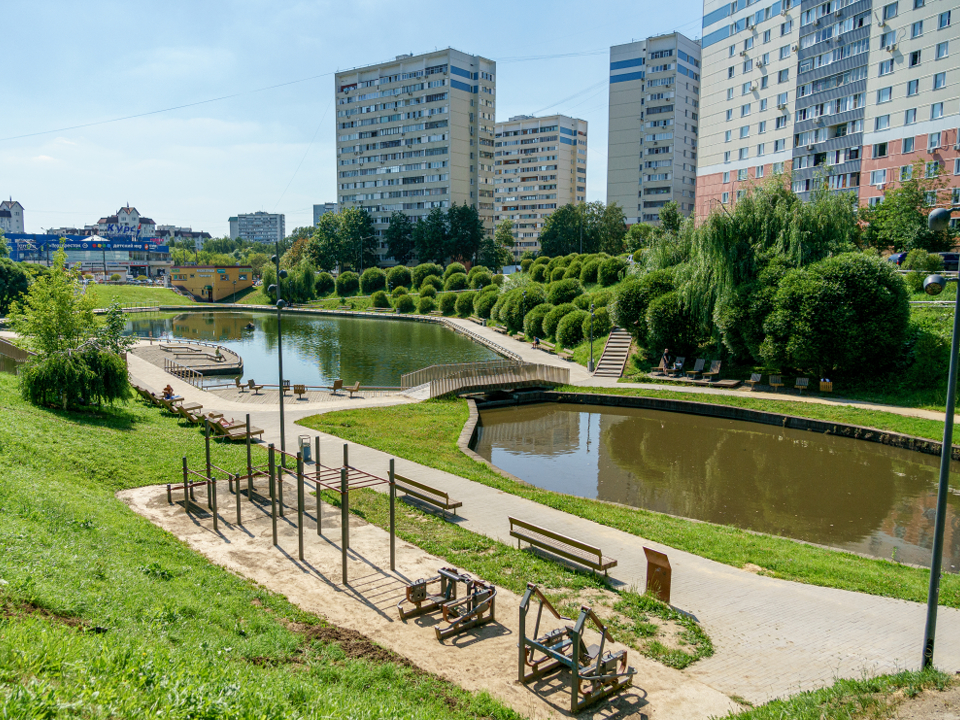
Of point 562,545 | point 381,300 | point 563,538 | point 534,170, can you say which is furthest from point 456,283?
point 534,170

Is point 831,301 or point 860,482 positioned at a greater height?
point 831,301

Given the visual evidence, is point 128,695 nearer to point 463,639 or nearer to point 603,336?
point 463,639

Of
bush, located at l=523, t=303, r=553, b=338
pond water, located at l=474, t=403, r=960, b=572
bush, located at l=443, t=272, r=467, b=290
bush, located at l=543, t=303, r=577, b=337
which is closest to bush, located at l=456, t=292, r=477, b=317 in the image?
bush, located at l=443, t=272, r=467, b=290

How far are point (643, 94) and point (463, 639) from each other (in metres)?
103

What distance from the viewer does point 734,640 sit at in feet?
28.1

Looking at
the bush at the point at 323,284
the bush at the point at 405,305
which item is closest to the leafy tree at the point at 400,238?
the bush at the point at 323,284

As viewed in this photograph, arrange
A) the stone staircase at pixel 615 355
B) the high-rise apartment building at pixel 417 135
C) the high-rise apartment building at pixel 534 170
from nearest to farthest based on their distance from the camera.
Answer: the stone staircase at pixel 615 355
the high-rise apartment building at pixel 417 135
the high-rise apartment building at pixel 534 170

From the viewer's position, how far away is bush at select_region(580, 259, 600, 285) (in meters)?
52.2

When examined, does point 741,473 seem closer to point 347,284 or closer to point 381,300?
point 381,300

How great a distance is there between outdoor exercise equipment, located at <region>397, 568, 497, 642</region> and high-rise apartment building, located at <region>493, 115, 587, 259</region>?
125758 millimetres

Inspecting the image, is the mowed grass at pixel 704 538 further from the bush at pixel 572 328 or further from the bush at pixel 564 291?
the bush at pixel 564 291

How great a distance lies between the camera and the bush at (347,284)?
8431cm

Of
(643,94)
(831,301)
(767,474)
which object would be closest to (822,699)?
(767,474)

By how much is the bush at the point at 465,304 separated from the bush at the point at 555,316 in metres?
20.5
